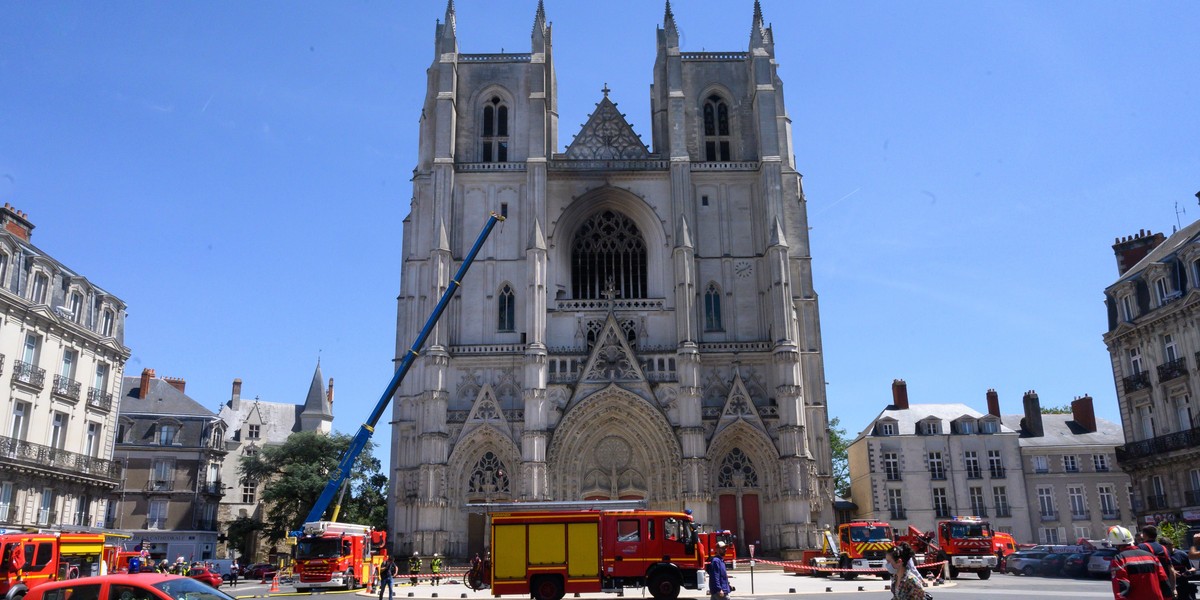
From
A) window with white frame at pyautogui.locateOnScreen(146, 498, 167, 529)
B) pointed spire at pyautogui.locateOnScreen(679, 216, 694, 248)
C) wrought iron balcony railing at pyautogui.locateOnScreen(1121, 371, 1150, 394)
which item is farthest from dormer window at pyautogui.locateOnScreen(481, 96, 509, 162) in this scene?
wrought iron balcony railing at pyautogui.locateOnScreen(1121, 371, 1150, 394)

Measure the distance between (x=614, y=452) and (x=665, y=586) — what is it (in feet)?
58.2

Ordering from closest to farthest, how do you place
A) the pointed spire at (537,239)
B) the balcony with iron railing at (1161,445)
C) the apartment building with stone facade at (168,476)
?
the balcony with iron railing at (1161,445) < the pointed spire at (537,239) < the apartment building with stone facade at (168,476)

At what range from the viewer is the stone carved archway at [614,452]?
33.5 meters

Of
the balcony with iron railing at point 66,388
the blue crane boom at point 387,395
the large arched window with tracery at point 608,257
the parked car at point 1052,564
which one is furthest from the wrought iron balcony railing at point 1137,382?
the balcony with iron railing at point 66,388

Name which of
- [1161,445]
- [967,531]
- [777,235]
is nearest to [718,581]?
[967,531]

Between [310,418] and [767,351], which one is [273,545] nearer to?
[310,418]

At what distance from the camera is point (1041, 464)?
42656mm

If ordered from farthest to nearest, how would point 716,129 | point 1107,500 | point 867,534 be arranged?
point 1107,500 < point 716,129 < point 867,534

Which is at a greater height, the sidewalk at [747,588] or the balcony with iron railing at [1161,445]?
the balcony with iron railing at [1161,445]

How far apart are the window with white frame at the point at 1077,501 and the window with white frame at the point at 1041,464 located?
1319 millimetres

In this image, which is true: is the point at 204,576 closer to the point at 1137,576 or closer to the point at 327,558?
the point at 327,558

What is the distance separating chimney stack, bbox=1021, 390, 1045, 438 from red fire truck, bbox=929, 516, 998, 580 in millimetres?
21540

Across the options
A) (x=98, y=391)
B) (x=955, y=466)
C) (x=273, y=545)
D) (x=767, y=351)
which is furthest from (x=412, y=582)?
(x=955, y=466)

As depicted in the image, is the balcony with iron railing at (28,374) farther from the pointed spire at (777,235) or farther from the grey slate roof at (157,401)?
the pointed spire at (777,235)
